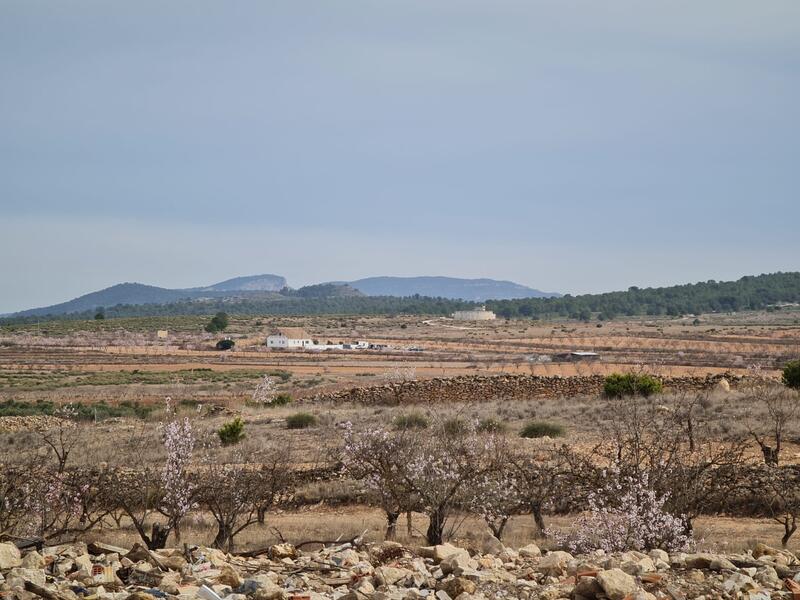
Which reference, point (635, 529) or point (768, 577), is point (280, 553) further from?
point (768, 577)

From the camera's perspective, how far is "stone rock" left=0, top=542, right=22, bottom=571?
26.7 feet

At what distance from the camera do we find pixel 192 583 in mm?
7879

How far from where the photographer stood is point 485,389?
130ft

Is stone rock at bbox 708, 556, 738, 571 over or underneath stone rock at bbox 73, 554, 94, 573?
underneath

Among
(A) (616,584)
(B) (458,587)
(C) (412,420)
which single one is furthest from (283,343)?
(A) (616,584)

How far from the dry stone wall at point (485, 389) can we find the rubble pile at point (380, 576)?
2831 centimetres

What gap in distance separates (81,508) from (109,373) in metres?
48.1

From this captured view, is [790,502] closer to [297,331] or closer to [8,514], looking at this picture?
[8,514]

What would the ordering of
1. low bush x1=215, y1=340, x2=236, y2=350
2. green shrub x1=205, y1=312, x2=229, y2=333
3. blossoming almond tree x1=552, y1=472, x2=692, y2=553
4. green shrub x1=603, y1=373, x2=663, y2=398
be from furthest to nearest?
green shrub x1=205, y1=312, x2=229, y2=333 < low bush x1=215, y1=340, x2=236, y2=350 < green shrub x1=603, y1=373, x2=663, y2=398 < blossoming almond tree x1=552, y1=472, x2=692, y2=553

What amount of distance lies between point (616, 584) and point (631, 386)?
2701cm

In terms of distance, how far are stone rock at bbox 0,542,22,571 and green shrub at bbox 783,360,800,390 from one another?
29.3 meters

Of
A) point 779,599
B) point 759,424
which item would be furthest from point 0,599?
point 759,424

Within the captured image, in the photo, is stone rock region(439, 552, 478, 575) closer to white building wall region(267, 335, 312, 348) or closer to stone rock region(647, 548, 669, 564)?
stone rock region(647, 548, 669, 564)

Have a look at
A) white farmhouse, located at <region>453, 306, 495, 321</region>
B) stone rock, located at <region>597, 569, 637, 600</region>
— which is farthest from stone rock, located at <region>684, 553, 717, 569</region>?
white farmhouse, located at <region>453, 306, 495, 321</region>
